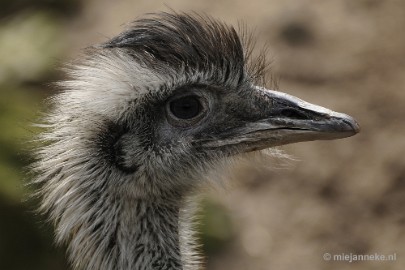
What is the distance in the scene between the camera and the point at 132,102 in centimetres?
339

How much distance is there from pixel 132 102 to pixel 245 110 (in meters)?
0.47

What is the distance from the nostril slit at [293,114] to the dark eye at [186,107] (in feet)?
1.07

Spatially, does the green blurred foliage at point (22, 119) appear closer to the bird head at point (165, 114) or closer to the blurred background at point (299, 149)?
the blurred background at point (299, 149)

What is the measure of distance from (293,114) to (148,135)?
0.56 metres

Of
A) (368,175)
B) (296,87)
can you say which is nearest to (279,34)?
(296,87)

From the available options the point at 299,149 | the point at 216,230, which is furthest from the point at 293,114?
the point at 299,149

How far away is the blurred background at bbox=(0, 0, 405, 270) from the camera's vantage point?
19.4 feet

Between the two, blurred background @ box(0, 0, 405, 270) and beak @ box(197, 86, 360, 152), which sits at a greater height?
blurred background @ box(0, 0, 405, 270)

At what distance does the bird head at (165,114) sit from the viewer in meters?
3.38

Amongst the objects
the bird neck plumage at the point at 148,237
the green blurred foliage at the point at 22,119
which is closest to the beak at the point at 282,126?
the bird neck plumage at the point at 148,237

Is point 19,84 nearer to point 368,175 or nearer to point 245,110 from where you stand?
point 368,175

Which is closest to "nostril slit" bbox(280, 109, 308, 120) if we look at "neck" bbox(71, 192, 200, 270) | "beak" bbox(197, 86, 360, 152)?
"beak" bbox(197, 86, 360, 152)

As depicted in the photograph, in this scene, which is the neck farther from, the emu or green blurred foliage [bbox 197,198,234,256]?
green blurred foliage [bbox 197,198,234,256]

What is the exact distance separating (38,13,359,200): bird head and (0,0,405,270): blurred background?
1.50 m
